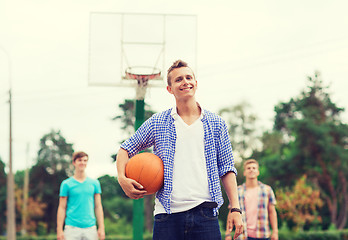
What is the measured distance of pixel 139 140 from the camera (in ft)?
10.8

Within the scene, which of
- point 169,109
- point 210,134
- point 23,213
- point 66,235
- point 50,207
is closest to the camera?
point 210,134

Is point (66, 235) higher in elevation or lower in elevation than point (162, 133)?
lower

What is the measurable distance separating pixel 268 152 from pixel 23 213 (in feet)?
76.3

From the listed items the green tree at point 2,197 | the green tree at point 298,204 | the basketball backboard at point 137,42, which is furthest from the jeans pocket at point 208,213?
the green tree at point 2,197

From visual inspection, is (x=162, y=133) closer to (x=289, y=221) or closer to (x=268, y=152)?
(x=289, y=221)

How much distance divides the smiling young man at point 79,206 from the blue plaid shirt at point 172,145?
3.68 metres

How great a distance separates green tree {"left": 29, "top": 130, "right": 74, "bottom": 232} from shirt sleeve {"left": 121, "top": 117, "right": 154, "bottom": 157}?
3787 centimetres

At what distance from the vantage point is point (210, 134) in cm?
324

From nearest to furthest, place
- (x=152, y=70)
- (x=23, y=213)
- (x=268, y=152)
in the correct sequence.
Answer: (x=152, y=70), (x=23, y=213), (x=268, y=152)

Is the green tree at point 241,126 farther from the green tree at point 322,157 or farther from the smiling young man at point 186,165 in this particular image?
the smiling young man at point 186,165

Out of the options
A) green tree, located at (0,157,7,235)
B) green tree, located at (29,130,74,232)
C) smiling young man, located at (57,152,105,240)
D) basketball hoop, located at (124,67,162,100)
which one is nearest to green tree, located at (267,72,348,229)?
green tree, located at (29,130,74,232)

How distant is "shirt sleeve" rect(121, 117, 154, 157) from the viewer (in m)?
3.29

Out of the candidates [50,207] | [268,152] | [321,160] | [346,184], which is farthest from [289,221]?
[50,207]

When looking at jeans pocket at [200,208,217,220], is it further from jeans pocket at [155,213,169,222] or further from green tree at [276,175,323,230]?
green tree at [276,175,323,230]
